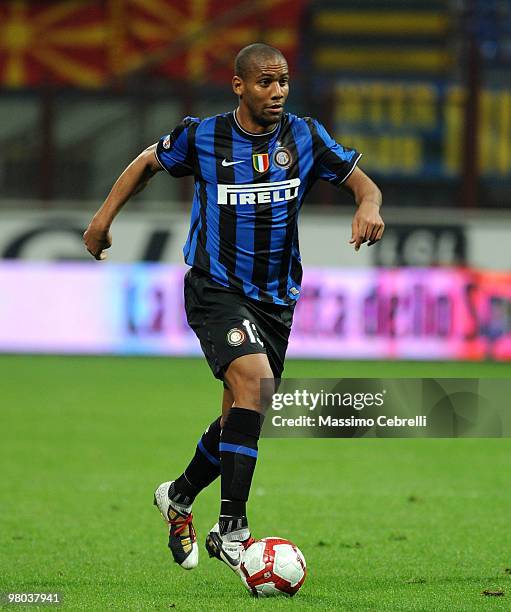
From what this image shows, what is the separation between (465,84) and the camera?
15961mm

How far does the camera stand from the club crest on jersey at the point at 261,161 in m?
4.90

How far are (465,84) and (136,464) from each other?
29.7ft

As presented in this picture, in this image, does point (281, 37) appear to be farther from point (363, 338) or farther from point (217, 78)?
point (363, 338)

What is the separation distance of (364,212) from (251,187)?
1.43 feet

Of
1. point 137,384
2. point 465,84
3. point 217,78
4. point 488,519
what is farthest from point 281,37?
point 488,519

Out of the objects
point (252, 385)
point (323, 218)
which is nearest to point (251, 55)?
point (252, 385)

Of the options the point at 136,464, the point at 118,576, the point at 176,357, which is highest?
the point at 118,576

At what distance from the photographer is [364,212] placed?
15.6 feet

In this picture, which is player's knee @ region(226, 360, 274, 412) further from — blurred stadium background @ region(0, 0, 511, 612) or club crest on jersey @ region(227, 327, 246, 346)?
blurred stadium background @ region(0, 0, 511, 612)

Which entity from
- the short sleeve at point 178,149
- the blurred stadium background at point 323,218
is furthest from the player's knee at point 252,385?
the blurred stadium background at point 323,218

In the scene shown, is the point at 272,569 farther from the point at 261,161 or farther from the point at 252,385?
the point at 261,161

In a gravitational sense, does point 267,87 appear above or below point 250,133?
above

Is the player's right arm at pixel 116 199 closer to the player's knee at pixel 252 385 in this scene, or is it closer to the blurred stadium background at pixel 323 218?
the player's knee at pixel 252 385

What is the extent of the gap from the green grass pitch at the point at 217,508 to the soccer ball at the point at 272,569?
0.20ft
